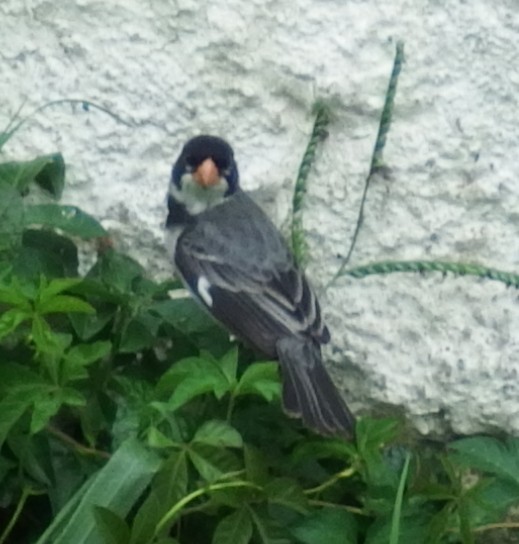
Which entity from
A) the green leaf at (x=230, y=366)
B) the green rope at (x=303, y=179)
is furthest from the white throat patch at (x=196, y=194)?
the green leaf at (x=230, y=366)

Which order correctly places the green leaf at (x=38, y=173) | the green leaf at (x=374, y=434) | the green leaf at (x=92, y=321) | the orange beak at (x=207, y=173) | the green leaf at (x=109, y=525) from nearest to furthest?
1. the green leaf at (x=109, y=525)
2. the green leaf at (x=374, y=434)
3. the green leaf at (x=92, y=321)
4. the green leaf at (x=38, y=173)
5. the orange beak at (x=207, y=173)

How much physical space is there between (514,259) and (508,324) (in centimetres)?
10

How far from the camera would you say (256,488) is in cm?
169

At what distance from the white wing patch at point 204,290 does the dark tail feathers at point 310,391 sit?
0.13 metres

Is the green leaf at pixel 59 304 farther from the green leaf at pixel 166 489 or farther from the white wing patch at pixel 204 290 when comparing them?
the white wing patch at pixel 204 290

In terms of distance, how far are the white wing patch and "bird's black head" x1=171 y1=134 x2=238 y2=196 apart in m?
0.16

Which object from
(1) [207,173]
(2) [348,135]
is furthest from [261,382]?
(2) [348,135]

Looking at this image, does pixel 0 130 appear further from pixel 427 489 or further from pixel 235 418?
pixel 427 489

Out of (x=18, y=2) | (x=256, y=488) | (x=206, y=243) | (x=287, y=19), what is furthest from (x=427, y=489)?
(x=18, y=2)

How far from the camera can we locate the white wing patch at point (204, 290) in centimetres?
207

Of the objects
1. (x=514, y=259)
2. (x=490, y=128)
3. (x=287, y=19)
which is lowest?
(x=514, y=259)

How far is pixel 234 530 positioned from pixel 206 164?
2.19ft

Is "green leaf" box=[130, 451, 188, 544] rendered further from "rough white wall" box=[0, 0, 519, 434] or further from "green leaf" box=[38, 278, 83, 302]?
"rough white wall" box=[0, 0, 519, 434]

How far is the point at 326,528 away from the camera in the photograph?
173cm
